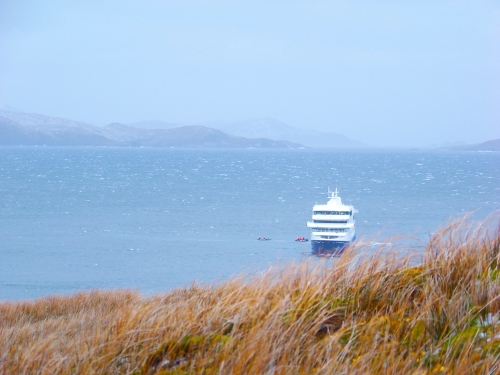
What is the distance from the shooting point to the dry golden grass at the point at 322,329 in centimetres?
316

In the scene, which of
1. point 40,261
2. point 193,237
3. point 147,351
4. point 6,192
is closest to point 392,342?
point 147,351

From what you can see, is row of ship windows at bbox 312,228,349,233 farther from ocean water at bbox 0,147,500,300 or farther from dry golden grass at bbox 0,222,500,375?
dry golden grass at bbox 0,222,500,375

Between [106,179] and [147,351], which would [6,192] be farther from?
[147,351]

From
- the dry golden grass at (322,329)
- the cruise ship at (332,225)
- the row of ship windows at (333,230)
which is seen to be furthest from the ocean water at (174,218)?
the cruise ship at (332,225)

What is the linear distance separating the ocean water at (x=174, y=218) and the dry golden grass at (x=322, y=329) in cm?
81

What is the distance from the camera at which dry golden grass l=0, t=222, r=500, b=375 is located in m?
3.16

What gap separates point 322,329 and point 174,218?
211 ft

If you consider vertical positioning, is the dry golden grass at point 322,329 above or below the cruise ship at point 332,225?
above

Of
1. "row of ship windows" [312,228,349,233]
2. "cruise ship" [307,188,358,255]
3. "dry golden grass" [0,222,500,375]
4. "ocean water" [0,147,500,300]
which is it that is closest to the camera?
"dry golden grass" [0,222,500,375]

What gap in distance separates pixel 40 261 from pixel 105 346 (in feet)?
150

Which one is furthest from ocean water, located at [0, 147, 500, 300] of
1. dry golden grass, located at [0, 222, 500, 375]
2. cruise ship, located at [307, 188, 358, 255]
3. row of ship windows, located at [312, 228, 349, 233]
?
cruise ship, located at [307, 188, 358, 255]

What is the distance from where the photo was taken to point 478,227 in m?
5.07

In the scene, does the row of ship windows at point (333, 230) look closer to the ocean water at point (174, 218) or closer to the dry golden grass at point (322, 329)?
the ocean water at point (174, 218)

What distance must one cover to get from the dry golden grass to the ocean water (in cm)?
81
